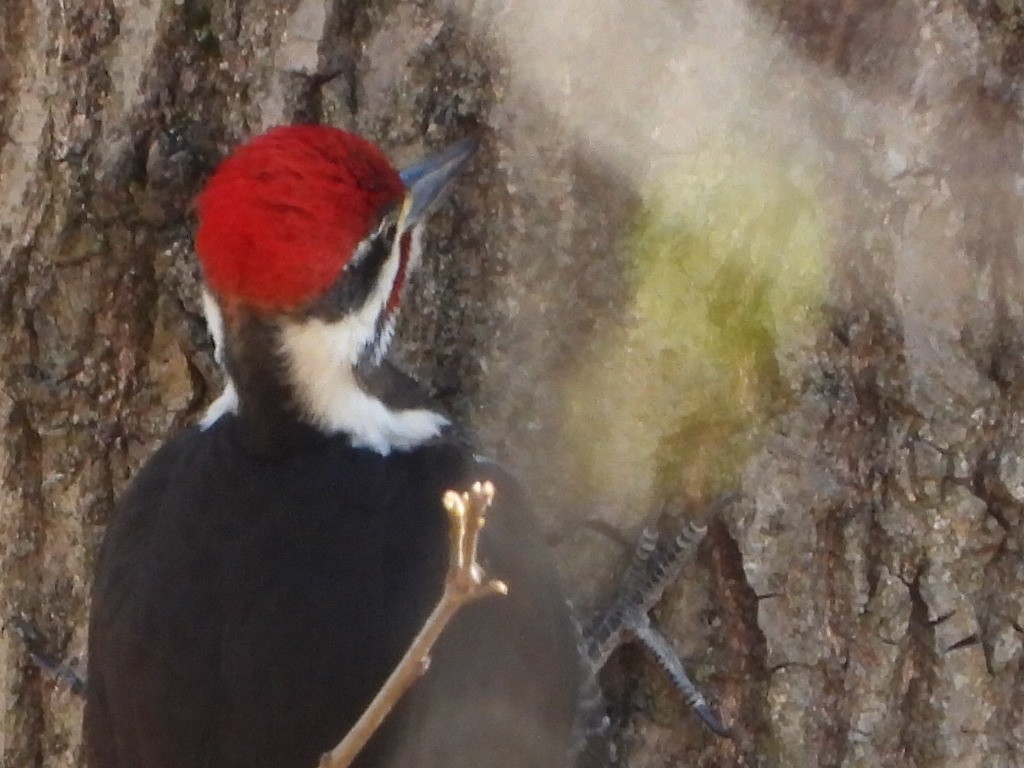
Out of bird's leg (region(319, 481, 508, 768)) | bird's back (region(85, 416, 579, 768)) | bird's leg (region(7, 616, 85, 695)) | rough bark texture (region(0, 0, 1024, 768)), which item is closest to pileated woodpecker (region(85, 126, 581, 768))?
bird's back (region(85, 416, 579, 768))

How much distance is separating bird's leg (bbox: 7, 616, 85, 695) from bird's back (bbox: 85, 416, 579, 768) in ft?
0.74

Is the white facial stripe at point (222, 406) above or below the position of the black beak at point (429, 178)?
below

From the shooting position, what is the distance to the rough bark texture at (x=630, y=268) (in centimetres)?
198

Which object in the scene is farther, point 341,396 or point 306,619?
point 341,396

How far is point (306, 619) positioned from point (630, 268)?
26.3 inches

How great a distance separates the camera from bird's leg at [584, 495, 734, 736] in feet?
6.84

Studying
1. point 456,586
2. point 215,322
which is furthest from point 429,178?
point 456,586

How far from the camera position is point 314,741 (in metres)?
1.94

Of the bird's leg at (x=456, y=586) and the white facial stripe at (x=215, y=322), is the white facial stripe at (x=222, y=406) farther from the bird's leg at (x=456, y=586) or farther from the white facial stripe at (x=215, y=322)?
the bird's leg at (x=456, y=586)

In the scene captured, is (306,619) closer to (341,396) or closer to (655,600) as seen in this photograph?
(341,396)

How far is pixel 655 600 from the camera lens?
6.99ft

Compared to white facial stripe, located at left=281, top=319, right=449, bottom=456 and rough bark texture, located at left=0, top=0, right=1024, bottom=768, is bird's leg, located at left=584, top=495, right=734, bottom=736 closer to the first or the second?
rough bark texture, located at left=0, top=0, right=1024, bottom=768

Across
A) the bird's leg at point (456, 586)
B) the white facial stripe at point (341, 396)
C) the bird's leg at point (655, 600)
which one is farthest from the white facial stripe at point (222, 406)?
the bird's leg at point (456, 586)

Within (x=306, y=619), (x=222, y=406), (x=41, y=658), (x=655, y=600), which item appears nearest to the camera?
(x=306, y=619)
